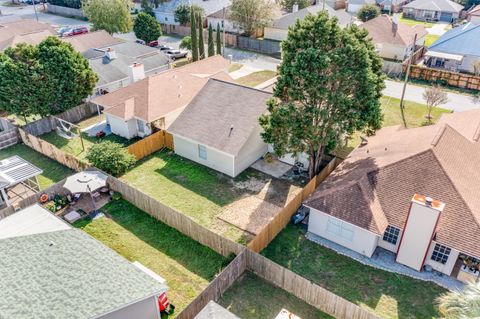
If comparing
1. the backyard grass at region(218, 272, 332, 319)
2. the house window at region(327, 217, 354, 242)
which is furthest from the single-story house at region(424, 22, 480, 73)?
the backyard grass at region(218, 272, 332, 319)

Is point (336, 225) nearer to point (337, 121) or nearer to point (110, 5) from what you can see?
point (337, 121)

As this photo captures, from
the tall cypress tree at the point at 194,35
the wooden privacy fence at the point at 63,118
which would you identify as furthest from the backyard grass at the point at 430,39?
the wooden privacy fence at the point at 63,118

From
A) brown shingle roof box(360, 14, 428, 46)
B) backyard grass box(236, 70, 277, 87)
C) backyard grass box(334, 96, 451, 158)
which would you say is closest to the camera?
backyard grass box(334, 96, 451, 158)

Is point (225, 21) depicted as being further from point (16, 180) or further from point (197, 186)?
point (16, 180)

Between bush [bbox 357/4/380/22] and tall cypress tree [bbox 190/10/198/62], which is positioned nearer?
tall cypress tree [bbox 190/10/198/62]

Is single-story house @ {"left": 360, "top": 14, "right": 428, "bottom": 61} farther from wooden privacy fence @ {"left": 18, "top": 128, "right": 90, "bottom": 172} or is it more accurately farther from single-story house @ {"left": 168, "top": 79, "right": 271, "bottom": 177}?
wooden privacy fence @ {"left": 18, "top": 128, "right": 90, "bottom": 172}

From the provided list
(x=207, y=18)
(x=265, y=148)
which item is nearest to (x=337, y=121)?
(x=265, y=148)

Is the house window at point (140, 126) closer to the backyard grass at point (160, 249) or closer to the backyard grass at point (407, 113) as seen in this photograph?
the backyard grass at point (160, 249)
